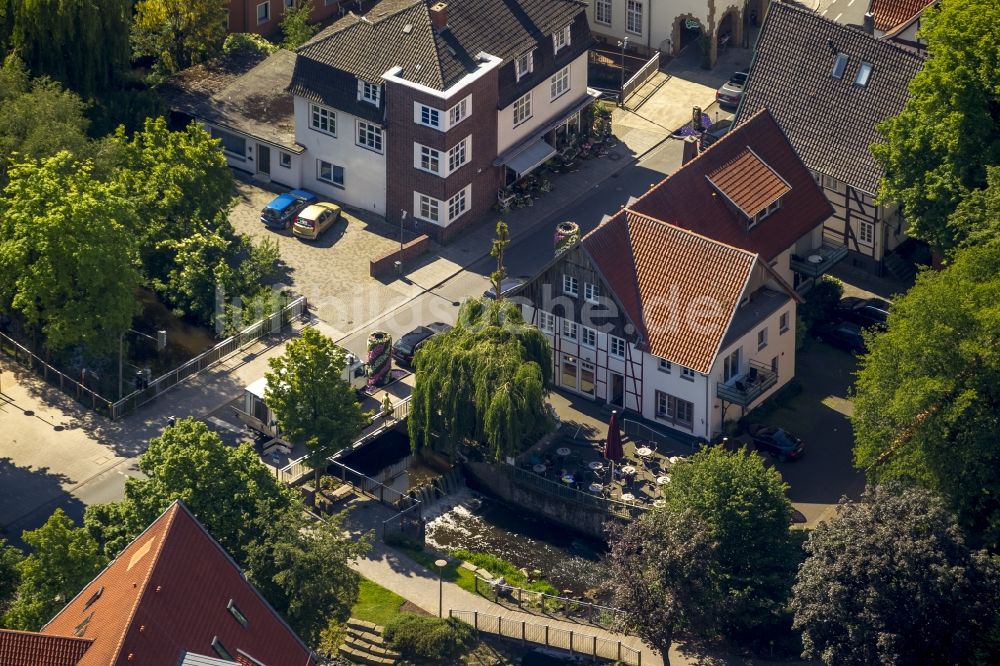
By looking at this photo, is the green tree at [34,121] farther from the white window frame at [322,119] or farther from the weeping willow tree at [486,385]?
the weeping willow tree at [486,385]

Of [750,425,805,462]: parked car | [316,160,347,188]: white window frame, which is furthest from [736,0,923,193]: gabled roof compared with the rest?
[316,160,347,188]: white window frame

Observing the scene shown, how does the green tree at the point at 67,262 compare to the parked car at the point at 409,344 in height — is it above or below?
above

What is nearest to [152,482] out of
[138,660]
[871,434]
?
[138,660]

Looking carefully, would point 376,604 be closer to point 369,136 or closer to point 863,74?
point 369,136

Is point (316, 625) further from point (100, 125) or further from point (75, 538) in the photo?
point (100, 125)

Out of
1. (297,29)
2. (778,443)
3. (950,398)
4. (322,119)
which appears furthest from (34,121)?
(950,398)

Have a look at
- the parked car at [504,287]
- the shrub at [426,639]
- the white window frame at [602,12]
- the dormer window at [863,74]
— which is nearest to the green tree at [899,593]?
the shrub at [426,639]
